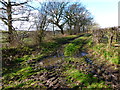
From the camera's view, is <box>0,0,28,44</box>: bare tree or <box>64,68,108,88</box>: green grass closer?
<box>64,68,108,88</box>: green grass

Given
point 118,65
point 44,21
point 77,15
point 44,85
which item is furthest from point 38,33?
point 77,15

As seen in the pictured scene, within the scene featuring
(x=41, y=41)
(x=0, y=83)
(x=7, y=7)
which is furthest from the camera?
(x=41, y=41)

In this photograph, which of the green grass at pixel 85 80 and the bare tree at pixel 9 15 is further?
the bare tree at pixel 9 15

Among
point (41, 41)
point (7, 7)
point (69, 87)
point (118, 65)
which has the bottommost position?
point (69, 87)

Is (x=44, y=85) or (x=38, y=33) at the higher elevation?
(x=38, y=33)

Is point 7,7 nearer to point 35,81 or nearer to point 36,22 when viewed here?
point 36,22

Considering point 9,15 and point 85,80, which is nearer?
point 85,80

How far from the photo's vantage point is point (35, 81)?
5.18 meters

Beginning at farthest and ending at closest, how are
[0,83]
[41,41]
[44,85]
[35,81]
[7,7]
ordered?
[41,41] < [7,7] < [0,83] < [35,81] < [44,85]

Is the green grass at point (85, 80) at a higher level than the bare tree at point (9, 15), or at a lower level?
lower

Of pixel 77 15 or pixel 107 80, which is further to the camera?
pixel 77 15

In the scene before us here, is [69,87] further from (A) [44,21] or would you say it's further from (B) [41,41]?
(A) [44,21]

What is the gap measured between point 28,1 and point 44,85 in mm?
13997

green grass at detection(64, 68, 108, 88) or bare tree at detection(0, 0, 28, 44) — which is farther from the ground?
bare tree at detection(0, 0, 28, 44)
